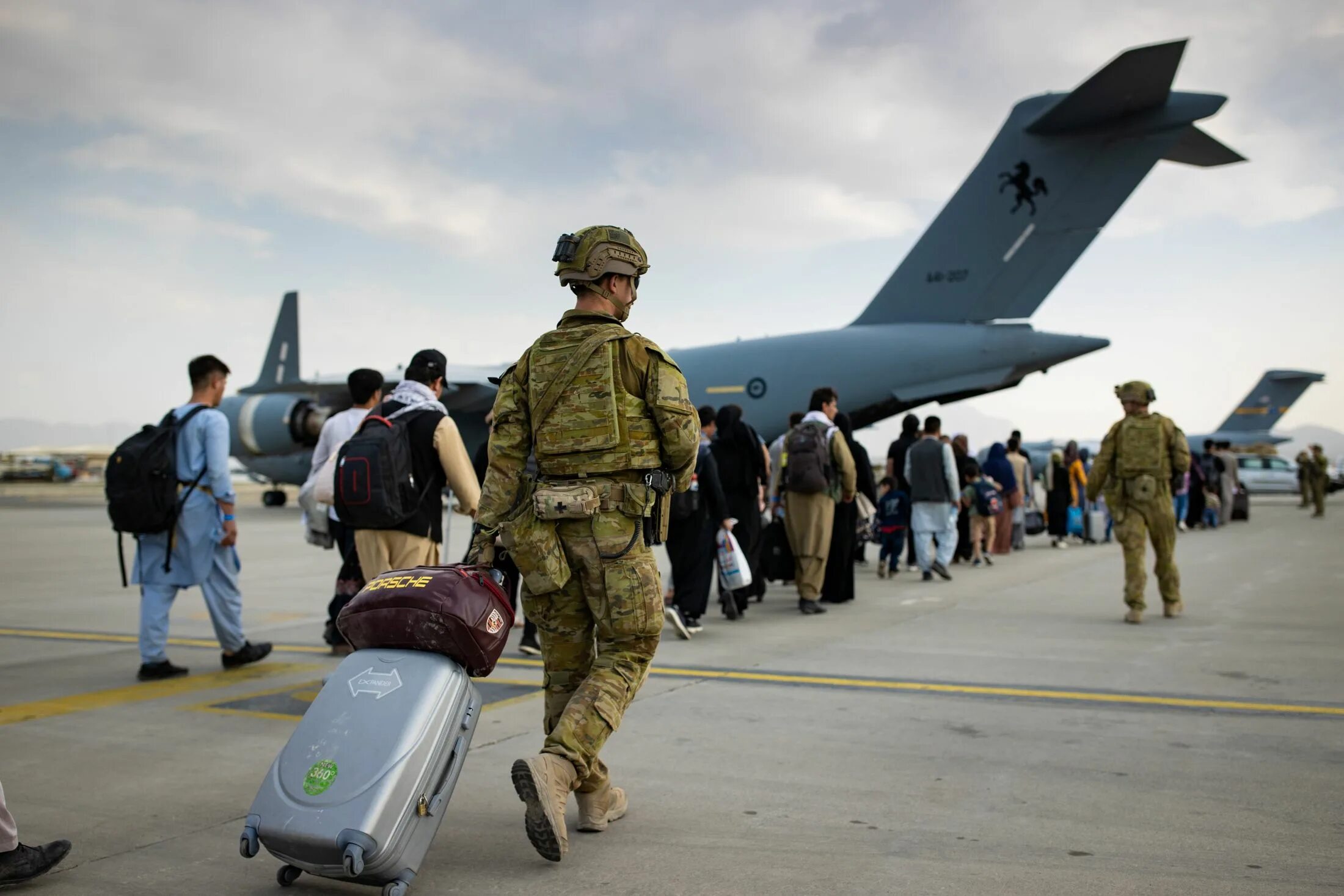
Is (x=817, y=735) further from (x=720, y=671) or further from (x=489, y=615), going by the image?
(x=489, y=615)

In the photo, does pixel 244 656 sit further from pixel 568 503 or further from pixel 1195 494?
pixel 1195 494

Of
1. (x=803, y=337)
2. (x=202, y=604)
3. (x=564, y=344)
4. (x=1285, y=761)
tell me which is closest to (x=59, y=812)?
(x=564, y=344)

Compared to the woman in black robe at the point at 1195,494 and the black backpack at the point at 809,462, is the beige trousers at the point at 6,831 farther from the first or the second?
the woman in black robe at the point at 1195,494

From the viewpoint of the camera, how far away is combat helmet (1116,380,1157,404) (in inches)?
310

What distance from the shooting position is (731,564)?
672cm

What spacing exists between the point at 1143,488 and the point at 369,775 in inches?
262

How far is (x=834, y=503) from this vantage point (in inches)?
344

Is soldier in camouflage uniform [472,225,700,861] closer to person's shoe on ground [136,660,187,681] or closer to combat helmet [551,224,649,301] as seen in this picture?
combat helmet [551,224,649,301]

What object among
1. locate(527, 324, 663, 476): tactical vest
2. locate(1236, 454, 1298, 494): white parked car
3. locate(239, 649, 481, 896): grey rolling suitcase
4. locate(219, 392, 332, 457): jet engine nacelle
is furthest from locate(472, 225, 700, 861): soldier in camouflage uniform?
locate(1236, 454, 1298, 494): white parked car

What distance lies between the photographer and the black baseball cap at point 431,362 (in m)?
5.28

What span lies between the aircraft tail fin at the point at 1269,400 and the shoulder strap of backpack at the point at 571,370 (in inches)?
1675

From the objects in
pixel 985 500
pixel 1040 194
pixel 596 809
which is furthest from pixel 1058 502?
pixel 596 809

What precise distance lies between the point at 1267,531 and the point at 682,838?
18254 millimetres

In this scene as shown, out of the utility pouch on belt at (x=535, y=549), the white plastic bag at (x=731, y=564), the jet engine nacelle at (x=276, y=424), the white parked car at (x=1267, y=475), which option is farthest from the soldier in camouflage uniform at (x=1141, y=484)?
the white parked car at (x=1267, y=475)
